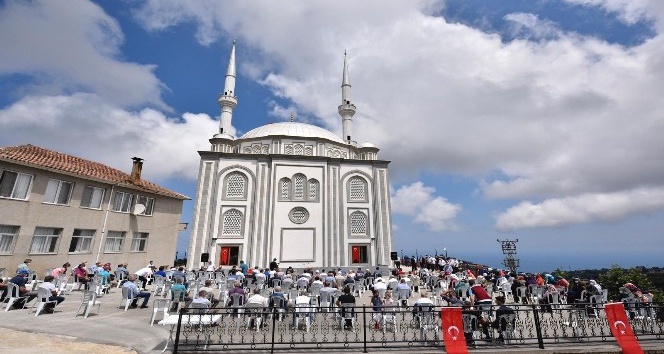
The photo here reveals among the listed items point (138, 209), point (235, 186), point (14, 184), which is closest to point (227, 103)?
point (235, 186)

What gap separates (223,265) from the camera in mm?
25844

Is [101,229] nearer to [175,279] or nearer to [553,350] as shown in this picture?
[175,279]

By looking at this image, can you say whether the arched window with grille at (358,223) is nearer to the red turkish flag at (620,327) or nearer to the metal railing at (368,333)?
the metal railing at (368,333)

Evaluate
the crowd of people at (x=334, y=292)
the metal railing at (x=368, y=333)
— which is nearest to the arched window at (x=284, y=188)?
the crowd of people at (x=334, y=292)

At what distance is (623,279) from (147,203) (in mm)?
29105

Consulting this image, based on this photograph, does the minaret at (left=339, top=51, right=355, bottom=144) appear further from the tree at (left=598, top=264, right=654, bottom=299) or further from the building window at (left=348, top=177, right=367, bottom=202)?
the tree at (left=598, top=264, right=654, bottom=299)

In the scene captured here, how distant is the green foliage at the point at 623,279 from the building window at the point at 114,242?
28021mm

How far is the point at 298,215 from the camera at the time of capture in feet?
92.2

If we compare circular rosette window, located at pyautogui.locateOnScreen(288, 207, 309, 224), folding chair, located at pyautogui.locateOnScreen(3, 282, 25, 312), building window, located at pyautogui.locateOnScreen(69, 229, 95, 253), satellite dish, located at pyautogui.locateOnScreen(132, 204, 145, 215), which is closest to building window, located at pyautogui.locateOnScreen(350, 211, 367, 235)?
circular rosette window, located at pyautogui.locateOnScreen(288, 207, 309, 224)

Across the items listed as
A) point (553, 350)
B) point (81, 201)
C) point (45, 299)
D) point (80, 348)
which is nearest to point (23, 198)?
point (81, 201)

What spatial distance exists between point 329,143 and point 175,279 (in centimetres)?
2325

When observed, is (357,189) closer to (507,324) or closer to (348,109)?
(348,109)

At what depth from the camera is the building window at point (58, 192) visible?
16359 millimetres

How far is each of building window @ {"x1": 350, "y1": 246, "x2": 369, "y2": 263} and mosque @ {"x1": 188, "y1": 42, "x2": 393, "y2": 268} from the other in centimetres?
9
